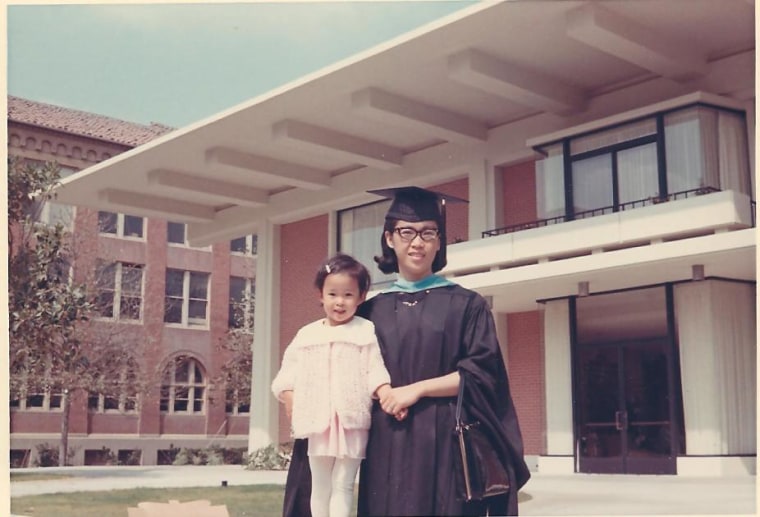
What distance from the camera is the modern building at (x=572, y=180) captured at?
40.5 feet

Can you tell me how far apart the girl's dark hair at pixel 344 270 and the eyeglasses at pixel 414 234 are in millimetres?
219

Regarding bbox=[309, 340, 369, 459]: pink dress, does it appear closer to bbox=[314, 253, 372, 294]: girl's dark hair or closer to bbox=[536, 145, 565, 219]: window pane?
bbox=[314, 253, 372, 294]: girl's dark hair

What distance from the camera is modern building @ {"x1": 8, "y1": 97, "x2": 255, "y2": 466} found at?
24.0 m

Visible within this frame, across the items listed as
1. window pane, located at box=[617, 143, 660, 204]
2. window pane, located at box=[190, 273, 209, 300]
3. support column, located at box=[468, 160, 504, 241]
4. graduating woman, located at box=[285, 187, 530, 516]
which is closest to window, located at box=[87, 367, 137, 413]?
window pane, located at box=[190, 273, 209, 300]

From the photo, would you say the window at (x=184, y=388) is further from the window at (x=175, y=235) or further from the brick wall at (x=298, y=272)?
the brick wall at (x=298, y=272)

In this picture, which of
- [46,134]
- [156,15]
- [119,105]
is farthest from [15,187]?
[156,15]

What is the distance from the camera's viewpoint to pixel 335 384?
13.2ft

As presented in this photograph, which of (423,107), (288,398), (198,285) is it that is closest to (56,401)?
(198,285)

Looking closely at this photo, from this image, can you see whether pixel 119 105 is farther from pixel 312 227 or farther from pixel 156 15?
pixel 312 227

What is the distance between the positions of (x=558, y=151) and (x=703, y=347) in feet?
11.3

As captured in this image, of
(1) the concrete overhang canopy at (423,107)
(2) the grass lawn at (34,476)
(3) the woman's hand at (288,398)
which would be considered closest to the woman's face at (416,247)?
(3) the woman's hand at (288,398)

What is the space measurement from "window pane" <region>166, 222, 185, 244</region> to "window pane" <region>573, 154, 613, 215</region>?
1413cm

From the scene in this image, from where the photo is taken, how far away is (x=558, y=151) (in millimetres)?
14328

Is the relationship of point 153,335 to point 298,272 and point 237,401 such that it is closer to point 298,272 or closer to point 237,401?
point 237,401
